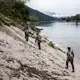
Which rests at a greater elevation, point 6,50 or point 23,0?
point 23,0

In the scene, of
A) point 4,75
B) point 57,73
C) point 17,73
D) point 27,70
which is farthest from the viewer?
point 57,73


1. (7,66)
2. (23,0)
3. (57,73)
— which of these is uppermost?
(23,0)

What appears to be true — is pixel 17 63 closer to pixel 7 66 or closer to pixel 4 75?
pixel 7 66

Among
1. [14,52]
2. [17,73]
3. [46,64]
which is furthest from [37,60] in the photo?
[17,73]

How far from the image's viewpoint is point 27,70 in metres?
15.0

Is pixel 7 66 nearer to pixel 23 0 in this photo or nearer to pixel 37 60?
pixel 37 60

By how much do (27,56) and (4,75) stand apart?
5.52 metres

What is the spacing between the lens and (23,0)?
A: 32562 millimetres

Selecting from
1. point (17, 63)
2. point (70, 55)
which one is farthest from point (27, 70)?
point (70, 55)

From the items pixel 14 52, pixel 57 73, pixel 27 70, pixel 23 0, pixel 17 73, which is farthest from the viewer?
pixel 23 0

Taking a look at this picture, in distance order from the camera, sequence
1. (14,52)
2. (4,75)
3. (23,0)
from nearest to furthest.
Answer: (4,75), (14,52), (23,0)

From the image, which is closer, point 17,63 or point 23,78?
point 23,78

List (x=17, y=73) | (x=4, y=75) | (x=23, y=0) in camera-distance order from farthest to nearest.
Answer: (x=23, y=0), (x=17, y=73), (x=4, y=75)

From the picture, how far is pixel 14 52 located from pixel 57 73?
3.88m
